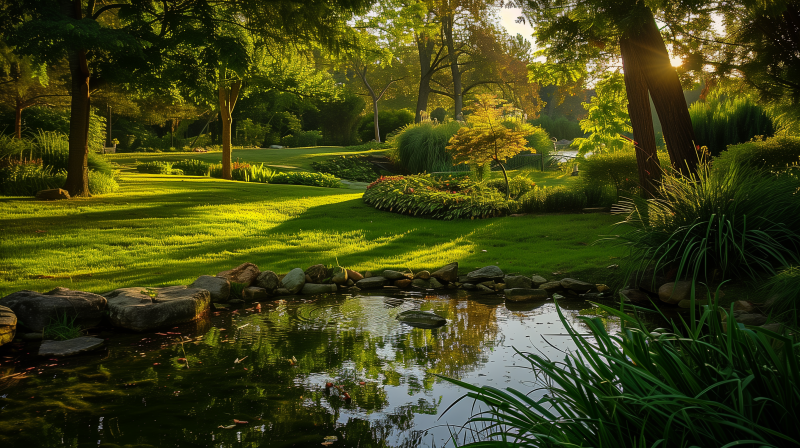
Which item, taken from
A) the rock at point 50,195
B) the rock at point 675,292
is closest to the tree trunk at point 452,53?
the rock at point 50,195

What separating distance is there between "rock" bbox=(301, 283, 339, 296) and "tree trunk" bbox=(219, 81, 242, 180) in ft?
37.4

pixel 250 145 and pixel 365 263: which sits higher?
pixel 250 145

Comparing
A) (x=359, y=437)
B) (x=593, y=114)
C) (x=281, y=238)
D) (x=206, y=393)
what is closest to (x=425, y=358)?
(x=359, y=437)

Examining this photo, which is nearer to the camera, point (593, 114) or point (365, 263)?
point (365, 263)

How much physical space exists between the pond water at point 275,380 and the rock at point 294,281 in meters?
0.84

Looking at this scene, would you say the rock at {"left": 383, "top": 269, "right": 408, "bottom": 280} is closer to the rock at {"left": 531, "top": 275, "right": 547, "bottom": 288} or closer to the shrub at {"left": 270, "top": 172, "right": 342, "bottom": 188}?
the rock at {"left": 531, "top": 275, "right": 547, "bottom": 288}

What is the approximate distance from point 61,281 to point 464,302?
4583mm

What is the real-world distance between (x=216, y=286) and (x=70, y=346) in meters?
1.73

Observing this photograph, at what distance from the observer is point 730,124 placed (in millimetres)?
11414

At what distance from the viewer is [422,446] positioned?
2.86 metres

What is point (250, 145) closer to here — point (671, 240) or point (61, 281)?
point (61, 281)

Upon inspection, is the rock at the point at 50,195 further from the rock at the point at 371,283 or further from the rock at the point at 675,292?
the rock at the point at 675,292

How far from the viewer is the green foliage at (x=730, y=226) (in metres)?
5.13

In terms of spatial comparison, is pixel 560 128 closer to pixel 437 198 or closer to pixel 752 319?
pixel 437 198
